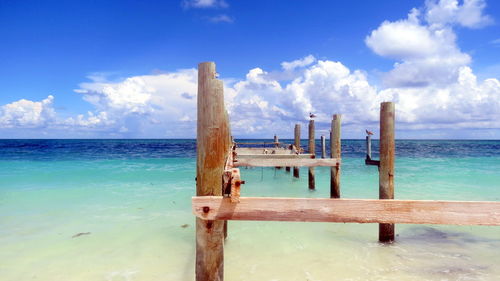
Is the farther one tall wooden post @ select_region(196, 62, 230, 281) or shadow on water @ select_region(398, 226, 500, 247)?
shadow on water @ select_region(398, 226, 500, 247)

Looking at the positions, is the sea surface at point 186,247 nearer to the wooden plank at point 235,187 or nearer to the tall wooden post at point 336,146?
the tall wooden post at point 336,146

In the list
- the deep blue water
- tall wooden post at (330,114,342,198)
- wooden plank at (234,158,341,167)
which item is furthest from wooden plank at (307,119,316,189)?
the deep blue water

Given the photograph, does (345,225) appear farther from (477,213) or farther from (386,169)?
(477,213)

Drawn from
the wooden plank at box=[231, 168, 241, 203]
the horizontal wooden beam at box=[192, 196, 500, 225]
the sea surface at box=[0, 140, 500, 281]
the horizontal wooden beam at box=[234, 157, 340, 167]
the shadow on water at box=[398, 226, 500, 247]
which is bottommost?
the sea surface at box=[0, 140, 500, 281]

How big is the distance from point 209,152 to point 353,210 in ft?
5.16

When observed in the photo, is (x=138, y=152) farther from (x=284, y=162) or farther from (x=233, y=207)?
(x=233, y=207)

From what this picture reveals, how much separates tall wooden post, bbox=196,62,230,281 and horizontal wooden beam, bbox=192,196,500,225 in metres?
0.47

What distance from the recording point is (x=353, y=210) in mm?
2889

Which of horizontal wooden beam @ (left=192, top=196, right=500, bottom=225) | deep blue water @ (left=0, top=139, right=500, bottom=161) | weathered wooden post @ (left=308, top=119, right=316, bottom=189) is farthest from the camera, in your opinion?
deep blue water @ (left=0, top=139, right=500, bottom=161)

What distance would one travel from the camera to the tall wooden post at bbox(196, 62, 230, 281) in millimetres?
3416

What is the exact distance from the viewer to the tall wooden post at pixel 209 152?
3.42 meters

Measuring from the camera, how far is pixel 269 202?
2957 mm

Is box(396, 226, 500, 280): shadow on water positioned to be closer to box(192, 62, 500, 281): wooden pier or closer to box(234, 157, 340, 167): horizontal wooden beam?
box(234, 157, 340, 167): horizontal wooden beam

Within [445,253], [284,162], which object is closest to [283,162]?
[284,162]
